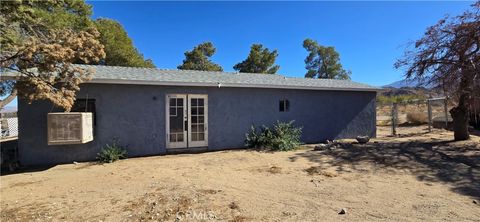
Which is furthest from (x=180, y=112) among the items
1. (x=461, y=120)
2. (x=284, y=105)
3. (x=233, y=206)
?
(x=461, y=120)

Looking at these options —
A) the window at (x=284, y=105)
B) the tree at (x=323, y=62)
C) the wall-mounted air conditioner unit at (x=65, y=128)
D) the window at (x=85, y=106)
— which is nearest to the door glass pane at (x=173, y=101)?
the window at (x=85, y=106)

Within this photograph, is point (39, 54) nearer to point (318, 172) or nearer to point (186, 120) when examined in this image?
point (186, 120)

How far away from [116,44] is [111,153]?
13.7m

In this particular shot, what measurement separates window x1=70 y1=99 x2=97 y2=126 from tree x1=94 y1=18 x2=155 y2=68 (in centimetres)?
1163

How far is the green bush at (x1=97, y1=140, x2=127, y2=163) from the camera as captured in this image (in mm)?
8953

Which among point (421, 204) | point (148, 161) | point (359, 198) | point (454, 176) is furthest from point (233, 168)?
point (454, 176)

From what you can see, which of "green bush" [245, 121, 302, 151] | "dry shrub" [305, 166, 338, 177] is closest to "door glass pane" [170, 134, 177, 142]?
"green bush" [245, 121, 302, 151]

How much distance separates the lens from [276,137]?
10.9 m

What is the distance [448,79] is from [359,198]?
24.1ft

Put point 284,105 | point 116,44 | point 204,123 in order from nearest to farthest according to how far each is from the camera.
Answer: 1. point 204,123
2. point 284,105
3. point 116,44

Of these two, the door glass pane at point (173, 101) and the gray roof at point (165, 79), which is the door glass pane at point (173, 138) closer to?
the door glass pane at point (173, 101)

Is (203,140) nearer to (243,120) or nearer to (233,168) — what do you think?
(243,120)

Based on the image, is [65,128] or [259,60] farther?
[259,60]

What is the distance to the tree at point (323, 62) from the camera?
147ft
